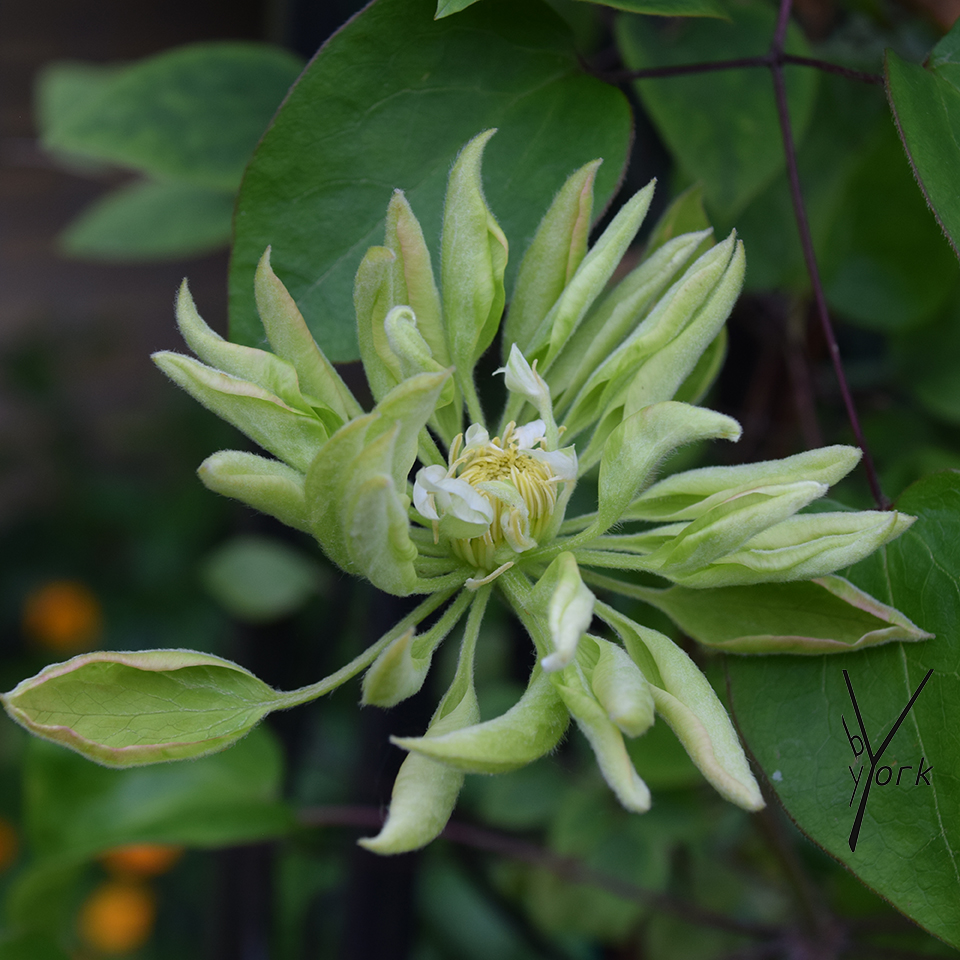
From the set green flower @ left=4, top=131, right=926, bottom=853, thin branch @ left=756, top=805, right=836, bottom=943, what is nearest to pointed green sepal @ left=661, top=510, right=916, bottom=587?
green flower @ left=4, top=131, right=926, bottom=853

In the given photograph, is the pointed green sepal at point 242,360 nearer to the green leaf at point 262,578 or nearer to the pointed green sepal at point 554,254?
the pointed green sepal at point 554,254

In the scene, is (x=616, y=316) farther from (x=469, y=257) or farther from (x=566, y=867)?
(x=566, y=867)

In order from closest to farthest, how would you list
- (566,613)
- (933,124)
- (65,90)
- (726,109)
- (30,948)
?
(566,613) → (933,124) → (726,109) → (30,948) → (65,90)

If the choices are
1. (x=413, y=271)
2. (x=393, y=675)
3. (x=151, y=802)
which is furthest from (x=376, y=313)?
(x=151, y=802)

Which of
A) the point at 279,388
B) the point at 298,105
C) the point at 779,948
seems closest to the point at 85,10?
the point at 298,105

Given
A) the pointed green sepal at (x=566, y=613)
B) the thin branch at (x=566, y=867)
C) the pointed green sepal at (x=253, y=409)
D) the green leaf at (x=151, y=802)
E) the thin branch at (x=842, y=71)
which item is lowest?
the thin branch at (x=566, y=867)

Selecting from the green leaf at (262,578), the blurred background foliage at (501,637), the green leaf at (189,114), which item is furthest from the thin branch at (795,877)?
the green leaf at (189,114)
